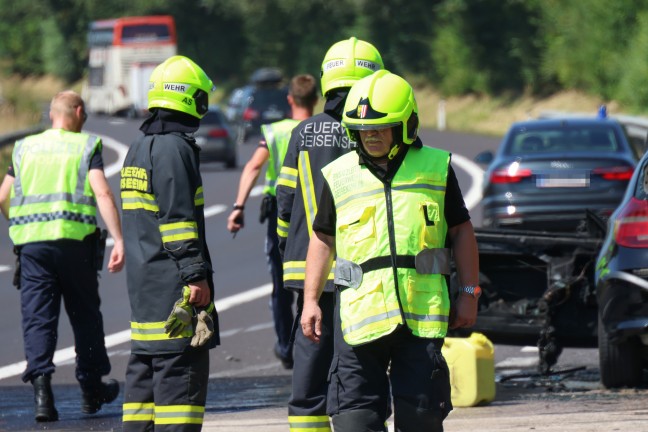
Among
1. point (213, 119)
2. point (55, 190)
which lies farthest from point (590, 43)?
point (55, 190)

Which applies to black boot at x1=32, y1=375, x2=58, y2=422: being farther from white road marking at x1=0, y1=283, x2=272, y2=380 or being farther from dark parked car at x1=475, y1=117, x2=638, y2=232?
dark parked car at x1=475, y1=117, x2=638, y2=232

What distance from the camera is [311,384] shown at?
6.80 m

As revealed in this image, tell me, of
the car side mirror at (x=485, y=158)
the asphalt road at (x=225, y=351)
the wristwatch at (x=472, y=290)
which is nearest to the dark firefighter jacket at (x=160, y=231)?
the wristwatch at (x=472, y=290)

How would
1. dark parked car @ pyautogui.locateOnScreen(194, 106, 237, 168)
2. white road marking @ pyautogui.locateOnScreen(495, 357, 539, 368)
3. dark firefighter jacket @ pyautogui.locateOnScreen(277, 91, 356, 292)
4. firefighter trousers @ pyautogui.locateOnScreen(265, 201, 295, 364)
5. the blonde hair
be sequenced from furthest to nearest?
dark parked car @ pyautogui.locateOnScreen(194, 106, 237, 168) < white road marking @ pyautogui.locateOnScreen(495, 357, 539, 368) < firefighter trousers @ pyautogui.locateOnScreen(265, 201, 295, 364) < the blonde hair < dark firefighter jacket @ pyautogui.locateOnScreen(277, 91, 356, 292)

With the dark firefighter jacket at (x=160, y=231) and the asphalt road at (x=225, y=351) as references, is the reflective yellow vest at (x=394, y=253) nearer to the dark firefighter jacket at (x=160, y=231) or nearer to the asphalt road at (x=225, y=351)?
the dark firefighter jacket at (x=160, y=231)

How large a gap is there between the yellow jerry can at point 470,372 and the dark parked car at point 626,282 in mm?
712

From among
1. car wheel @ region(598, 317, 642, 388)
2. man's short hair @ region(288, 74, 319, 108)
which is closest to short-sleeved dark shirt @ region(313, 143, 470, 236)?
car wheel @ region(598, 317, 642, 388)

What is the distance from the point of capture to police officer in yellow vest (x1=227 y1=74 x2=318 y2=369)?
10172mm

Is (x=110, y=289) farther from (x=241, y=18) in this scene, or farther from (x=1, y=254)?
(x=241, y=18)

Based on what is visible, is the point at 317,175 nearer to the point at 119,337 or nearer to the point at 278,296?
the point at 278,296

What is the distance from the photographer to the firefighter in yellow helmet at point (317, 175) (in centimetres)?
681

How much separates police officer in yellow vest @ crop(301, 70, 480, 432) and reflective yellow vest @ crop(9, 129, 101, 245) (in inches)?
132

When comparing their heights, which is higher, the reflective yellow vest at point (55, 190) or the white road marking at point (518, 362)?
the reflective yellow vest at point (55, 190)

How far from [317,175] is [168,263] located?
76cm
